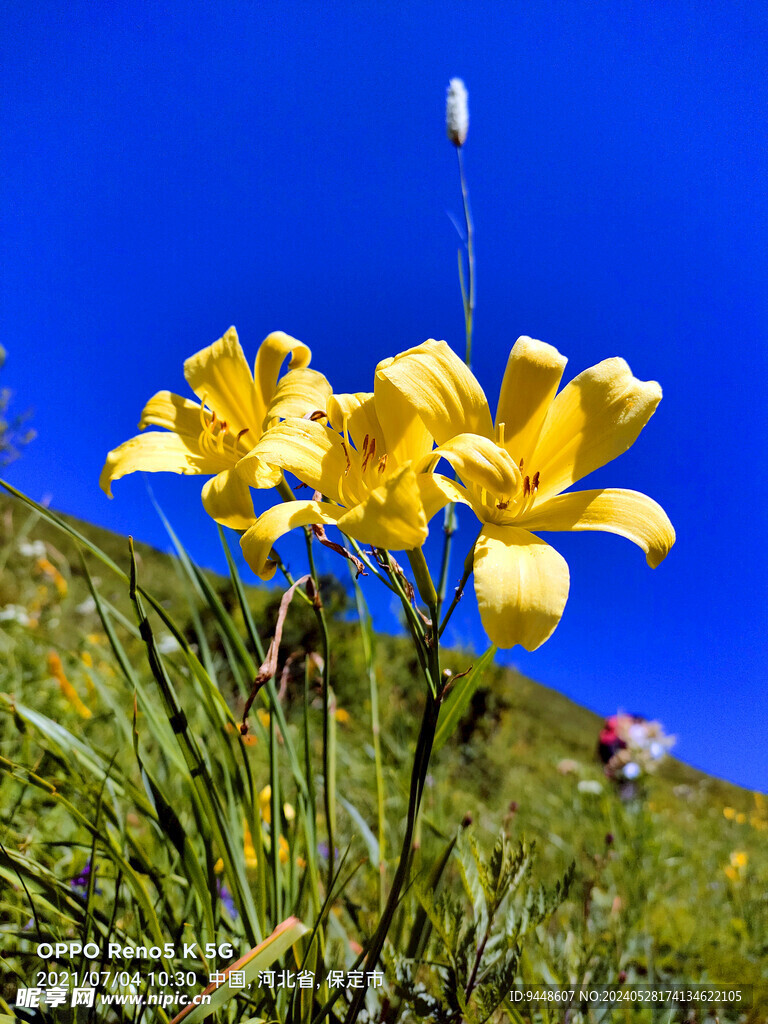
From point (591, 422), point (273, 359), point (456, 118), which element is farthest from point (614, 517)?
point (456, 118)

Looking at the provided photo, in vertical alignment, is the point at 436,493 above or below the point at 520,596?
above

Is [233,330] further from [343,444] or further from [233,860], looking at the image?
[233,860]

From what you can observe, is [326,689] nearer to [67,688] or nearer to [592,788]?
[67,688]

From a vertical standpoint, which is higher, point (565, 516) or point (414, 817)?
point (565, 516)

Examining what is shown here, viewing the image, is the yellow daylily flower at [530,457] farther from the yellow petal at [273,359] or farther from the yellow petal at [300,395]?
the yellow petal at [273,359]

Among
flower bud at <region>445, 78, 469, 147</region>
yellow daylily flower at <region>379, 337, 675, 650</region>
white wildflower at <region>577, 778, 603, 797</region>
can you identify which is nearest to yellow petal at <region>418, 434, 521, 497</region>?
yellow daylily flower at <region>379, 337, 675, 650</region>

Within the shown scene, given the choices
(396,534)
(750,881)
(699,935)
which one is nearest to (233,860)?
(396,534)
